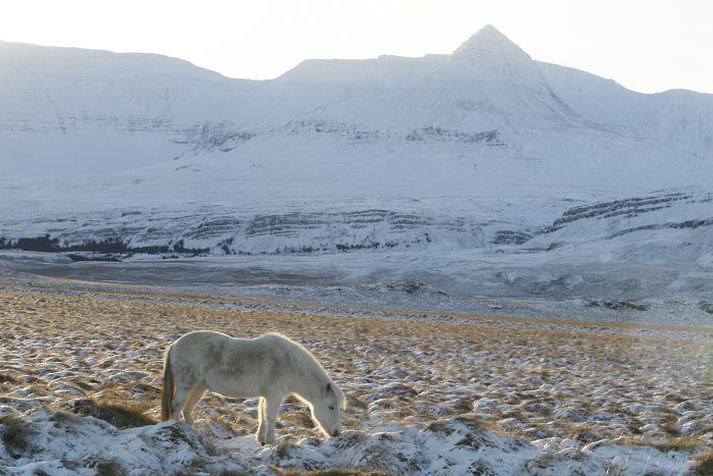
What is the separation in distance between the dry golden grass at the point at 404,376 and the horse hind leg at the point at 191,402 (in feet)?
0.85

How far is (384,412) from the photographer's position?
12.5 m

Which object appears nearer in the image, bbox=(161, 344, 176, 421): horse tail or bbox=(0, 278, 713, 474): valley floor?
bbox=(0, 278, 713, 474): valley floor

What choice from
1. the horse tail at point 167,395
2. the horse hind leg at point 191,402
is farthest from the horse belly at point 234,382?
the horse tail at point 167,395

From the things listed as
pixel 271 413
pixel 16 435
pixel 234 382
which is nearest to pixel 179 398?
pixel 234 382

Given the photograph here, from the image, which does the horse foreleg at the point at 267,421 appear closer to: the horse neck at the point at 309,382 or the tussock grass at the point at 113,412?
the horse neck at the point at 309,382

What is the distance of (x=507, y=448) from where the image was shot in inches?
355

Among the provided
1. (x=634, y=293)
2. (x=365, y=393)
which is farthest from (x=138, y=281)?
(x=365, y=393)

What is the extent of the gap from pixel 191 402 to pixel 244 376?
85 cm

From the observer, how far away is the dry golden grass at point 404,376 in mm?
11711

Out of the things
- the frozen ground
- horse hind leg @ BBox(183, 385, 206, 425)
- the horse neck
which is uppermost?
the horse neck

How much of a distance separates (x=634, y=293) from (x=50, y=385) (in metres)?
94.4

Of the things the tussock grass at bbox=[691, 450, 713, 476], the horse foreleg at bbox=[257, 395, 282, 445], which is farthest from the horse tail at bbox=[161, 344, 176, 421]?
the tussock grass at bbox=[691, 450, 713, 476]

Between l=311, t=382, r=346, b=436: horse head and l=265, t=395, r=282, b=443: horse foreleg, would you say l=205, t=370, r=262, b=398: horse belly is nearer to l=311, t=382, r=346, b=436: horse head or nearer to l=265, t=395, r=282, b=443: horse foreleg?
l=265, t=395, r=282, b=443: horse foreleg

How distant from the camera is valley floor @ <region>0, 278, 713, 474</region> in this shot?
814 cm
